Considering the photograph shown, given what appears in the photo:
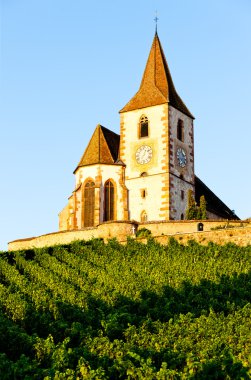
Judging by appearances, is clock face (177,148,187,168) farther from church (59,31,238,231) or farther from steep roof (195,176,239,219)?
steep roof (195,176,239,219)

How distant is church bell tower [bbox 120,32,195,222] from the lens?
176 feet

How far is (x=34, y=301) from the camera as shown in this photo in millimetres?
32969

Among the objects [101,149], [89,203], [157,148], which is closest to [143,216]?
[89,203]

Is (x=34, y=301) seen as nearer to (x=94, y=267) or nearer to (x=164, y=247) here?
(x=94, y=267)

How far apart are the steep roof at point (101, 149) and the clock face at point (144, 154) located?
6.17 feet

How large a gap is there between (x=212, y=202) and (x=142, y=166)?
31.6 feet

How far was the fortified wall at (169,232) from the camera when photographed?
44.7 m

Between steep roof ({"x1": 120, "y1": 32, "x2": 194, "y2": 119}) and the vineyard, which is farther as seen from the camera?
steep roof ({"x1": 120, "y1": 32, "x2": 194, "y2": 119})

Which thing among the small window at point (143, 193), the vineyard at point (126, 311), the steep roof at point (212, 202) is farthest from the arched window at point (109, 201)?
the vineyard at point (126, 311)

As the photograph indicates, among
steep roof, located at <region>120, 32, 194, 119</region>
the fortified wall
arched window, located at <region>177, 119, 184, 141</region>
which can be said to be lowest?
the fortified wall

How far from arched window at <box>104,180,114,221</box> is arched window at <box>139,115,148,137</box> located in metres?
4.19

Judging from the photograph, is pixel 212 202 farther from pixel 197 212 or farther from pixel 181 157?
pixel 197 212

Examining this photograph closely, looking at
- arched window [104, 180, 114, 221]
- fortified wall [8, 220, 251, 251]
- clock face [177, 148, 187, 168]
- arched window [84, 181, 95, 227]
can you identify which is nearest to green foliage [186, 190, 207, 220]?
fortified wall [8, 220, 251, 251]

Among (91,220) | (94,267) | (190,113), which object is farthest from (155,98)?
(94,267)
